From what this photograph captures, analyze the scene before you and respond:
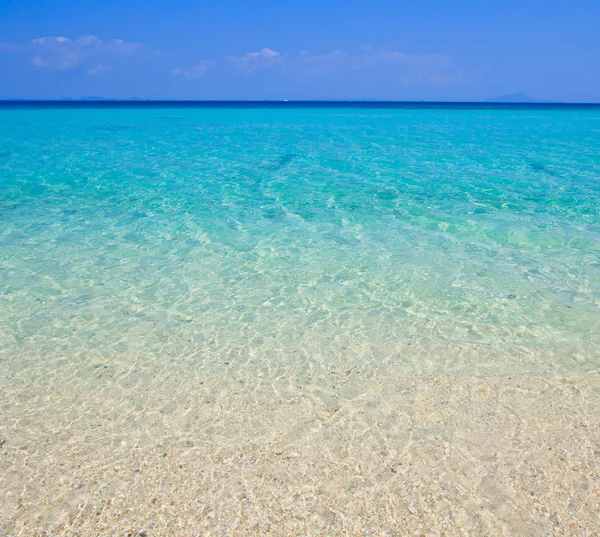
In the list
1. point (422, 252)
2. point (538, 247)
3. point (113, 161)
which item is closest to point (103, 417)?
point (422, 252)

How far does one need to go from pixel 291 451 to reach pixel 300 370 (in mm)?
875

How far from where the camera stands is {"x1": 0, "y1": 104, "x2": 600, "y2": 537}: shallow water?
8.06ft

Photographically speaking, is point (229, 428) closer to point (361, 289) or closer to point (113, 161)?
point (361, 289)

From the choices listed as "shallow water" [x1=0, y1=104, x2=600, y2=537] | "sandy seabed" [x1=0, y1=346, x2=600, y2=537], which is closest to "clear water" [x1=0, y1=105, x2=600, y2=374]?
"shallow water" [x1=0, y1=104, x2=600, y2=537]

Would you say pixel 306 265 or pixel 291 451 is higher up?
pixel 291 451

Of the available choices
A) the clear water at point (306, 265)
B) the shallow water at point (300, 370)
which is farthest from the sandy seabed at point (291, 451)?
the clear water at point (306, 265)

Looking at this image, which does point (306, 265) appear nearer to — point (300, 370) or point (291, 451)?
point (300, 370)

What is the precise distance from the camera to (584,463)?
2.69 meters

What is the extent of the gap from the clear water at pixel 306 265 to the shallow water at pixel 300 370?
0.11 ft

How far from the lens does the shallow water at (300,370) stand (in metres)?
2.46

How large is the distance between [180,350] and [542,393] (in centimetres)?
273

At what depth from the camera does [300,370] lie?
3633 mm

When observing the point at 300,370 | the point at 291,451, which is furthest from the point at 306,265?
the point at 291,451

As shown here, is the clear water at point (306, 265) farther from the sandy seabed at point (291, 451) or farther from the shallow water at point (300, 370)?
the sandy seabed at point (291, 451)
